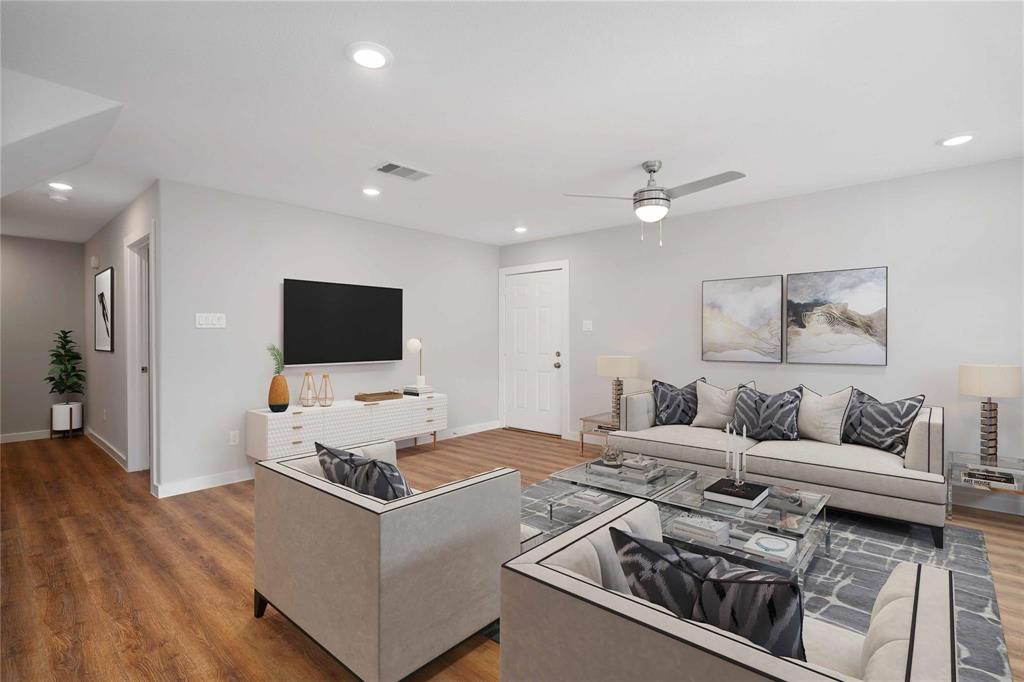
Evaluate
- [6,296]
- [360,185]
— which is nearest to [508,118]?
[360,185]

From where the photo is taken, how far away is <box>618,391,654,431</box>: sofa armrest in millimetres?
4539

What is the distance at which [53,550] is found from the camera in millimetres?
2969

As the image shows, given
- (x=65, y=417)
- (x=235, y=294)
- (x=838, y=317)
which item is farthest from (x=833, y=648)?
(x=65, y=417)

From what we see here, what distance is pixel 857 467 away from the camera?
325 centimetres

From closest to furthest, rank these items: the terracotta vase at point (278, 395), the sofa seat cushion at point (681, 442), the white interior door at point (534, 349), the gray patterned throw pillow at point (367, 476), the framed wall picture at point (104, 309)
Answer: the gray patterned throw pillow at point (367, 476), the sofa seat cushion at point (681, 442), the terracotta vase at point (278, 395), the framed wall picture at point (104, 309), the white interior door at point (534, 349)

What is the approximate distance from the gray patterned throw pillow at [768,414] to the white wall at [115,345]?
5001 mm

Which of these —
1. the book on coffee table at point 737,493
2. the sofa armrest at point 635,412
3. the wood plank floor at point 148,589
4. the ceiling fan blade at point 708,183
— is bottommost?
the wood plank floor at point 148,589

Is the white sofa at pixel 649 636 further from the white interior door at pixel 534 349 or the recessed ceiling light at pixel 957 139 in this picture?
the white interior door at pixel 534 349

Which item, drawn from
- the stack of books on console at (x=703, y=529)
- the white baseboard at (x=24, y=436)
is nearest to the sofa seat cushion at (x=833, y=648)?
the stack of books on console at (x=703, y=529)

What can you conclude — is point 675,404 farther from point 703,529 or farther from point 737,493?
point 703,529

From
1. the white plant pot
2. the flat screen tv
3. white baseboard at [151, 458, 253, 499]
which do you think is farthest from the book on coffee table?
the white plant pot

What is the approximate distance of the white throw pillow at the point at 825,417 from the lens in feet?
12.3

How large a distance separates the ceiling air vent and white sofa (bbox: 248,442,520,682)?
2.33 meters

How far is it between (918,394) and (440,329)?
4.60 meters
